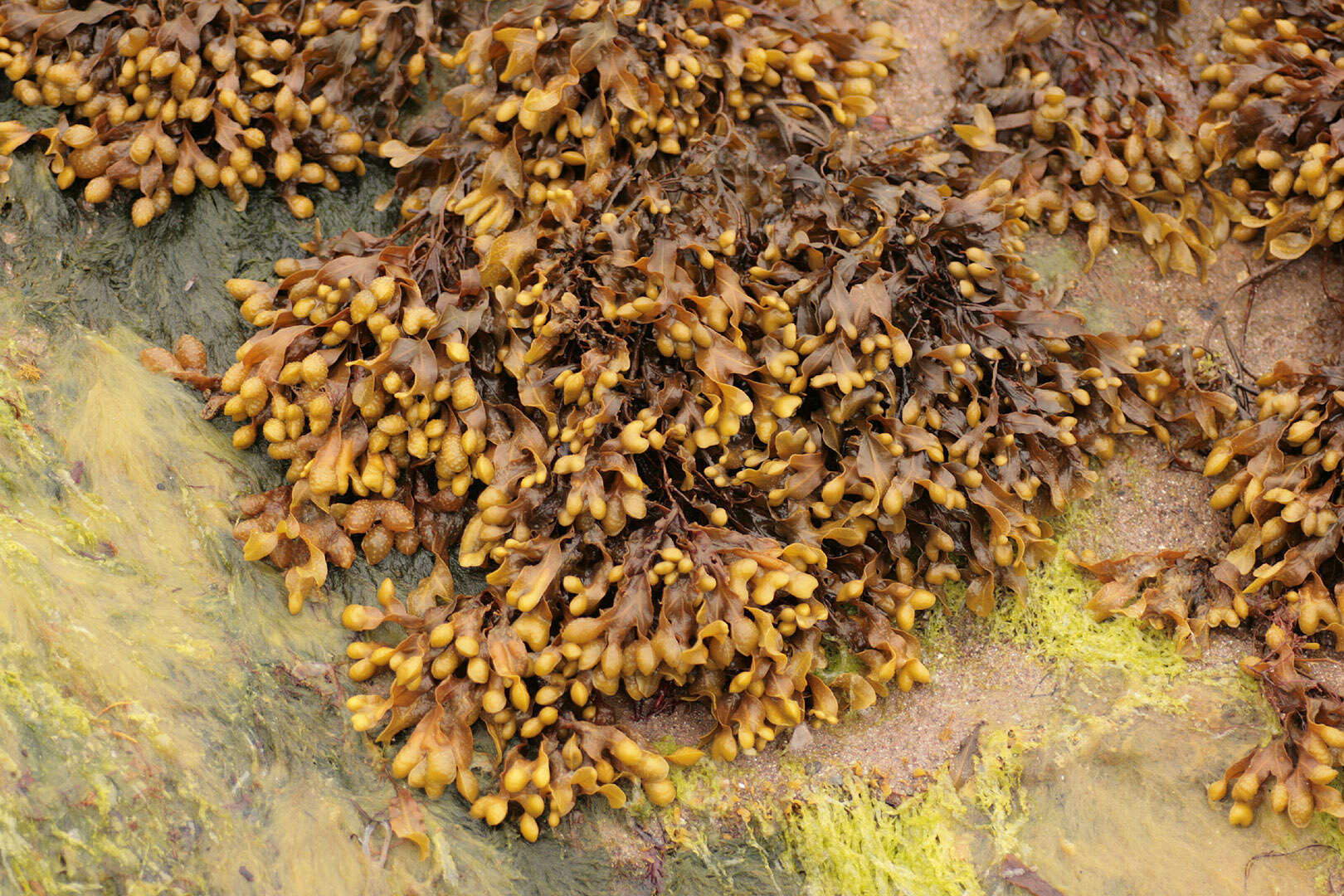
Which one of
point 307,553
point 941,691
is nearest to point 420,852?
point 307,553

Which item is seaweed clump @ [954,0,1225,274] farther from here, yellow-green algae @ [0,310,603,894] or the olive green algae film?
yellow-green algae @ [0,310,603,894]

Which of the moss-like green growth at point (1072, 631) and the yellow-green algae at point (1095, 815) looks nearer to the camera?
the yellow-green algae at point (1095, 815)

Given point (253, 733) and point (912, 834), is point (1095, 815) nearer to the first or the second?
point (912, 834)

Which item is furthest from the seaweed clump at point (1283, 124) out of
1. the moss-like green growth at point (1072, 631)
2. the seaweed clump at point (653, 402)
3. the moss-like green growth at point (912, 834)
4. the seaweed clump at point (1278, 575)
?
the moss-like green growth at point (912, 834)

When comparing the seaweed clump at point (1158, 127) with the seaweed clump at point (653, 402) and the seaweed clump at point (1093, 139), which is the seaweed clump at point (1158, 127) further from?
the seaweed clump at point (653, 402)

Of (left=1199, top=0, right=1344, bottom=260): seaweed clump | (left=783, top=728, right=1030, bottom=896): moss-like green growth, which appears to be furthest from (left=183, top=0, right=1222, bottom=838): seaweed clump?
(left=1199, top=0, right=1344, bottom=260): seaweed clump
